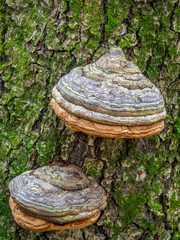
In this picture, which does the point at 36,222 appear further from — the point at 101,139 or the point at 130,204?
the point at 130,204

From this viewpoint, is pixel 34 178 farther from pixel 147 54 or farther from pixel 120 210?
pixel 147 54

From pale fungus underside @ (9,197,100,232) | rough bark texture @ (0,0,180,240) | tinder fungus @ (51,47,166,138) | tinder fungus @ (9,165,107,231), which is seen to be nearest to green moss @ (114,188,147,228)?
rough bark texture @ (0,0,180,240)

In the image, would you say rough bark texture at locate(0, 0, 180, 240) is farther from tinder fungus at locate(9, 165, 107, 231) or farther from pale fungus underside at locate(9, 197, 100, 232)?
pale fungus underside at locate(9, 197, 100, 232)

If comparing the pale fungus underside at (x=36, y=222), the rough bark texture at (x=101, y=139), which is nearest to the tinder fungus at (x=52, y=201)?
the pale fungus underside at (x=36, y=222)

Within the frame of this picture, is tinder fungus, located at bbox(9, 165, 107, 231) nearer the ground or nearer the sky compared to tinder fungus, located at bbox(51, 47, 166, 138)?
nearer the ground

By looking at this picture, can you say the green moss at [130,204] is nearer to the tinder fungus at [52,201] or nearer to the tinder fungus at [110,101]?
the tinder fungus at [52,201]
